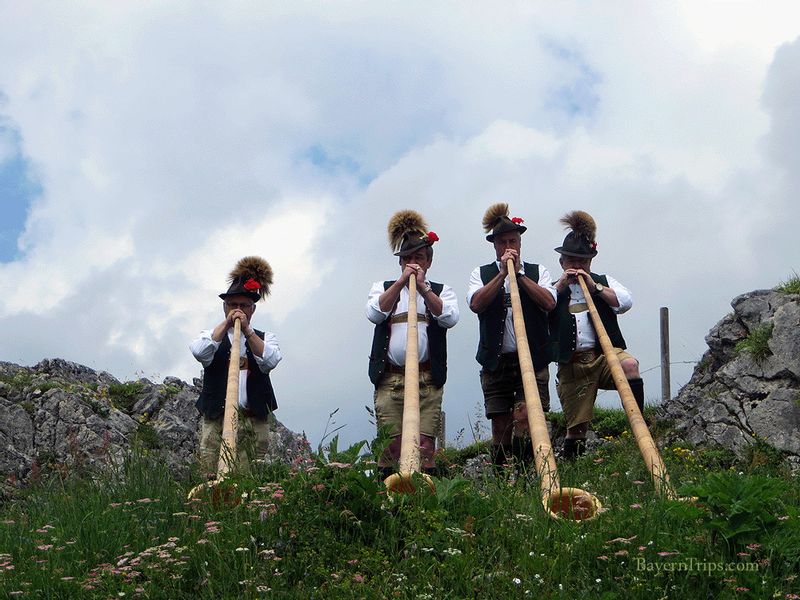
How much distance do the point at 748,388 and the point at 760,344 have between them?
0.44 m

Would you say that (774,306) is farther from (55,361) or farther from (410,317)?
(55,361)

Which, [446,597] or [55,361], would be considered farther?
[55,361]

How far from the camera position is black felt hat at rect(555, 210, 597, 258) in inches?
280

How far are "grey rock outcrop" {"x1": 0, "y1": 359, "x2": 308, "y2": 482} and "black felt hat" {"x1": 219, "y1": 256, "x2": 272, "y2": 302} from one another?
Result: 1699mm

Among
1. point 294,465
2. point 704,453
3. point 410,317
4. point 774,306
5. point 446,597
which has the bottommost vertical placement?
point 446,597

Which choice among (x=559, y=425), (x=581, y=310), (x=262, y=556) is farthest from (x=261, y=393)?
(x=559, y=425)

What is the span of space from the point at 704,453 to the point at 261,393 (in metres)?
4.02

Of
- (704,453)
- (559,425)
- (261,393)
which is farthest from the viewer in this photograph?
(559,425)

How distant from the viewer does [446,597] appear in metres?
3.39

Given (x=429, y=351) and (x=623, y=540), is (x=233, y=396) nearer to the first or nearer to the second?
(x=429, y=351)

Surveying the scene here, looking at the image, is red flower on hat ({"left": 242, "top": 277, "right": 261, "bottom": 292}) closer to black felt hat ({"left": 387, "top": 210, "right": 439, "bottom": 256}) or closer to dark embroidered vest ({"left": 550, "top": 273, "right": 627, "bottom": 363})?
black felt hat ({"left": 387, "top": 210, "right": 439, "bottom": 256})

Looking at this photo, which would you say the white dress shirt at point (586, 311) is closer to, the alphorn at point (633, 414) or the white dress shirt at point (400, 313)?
the alphorn at point (633, 414)

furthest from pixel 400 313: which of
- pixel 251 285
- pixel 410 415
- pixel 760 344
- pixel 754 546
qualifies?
pixel 760 344

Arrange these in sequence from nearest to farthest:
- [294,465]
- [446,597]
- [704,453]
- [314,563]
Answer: [446,597], [314,563], [294,465], [704,453]
